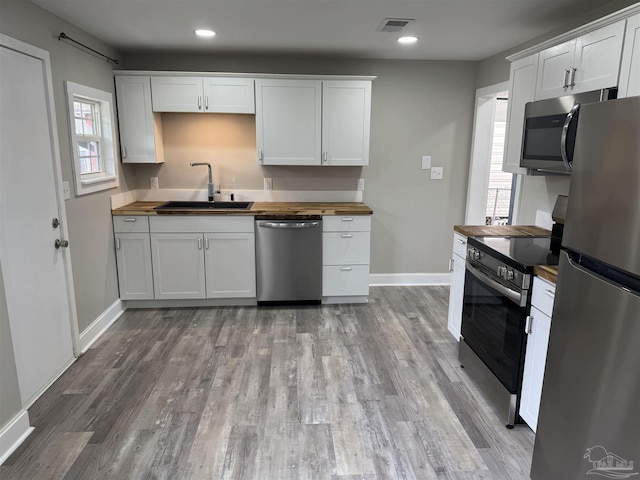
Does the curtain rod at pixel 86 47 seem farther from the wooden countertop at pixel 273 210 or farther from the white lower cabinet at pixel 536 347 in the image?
the white lower cabinet at pixel 536 347

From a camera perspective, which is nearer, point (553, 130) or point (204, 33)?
point (553, 130)

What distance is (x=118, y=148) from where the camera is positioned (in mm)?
3758

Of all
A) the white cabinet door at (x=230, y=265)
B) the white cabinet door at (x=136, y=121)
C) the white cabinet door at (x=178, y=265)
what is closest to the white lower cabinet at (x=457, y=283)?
the white cabinet door at (x=230, y=265)

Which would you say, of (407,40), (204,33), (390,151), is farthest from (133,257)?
(407,40)

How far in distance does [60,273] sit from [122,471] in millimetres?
1439

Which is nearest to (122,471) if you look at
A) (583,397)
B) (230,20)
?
(583,397)

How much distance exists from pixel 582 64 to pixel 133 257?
11.8 feet

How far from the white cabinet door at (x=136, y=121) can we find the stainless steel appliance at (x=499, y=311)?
295 centimetres

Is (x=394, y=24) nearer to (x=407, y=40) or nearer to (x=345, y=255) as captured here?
(x=407, y=40)

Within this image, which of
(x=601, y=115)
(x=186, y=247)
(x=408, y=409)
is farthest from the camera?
(x=186, y=247)

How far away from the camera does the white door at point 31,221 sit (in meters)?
2.22

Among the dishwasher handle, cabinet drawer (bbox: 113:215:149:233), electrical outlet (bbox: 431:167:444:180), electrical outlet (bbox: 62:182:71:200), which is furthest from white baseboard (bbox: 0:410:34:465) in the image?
electrical outlet (bbox: 431:167:444:180)

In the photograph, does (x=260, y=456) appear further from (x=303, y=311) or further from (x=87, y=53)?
(x=87, y=53)

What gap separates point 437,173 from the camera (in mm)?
4410
